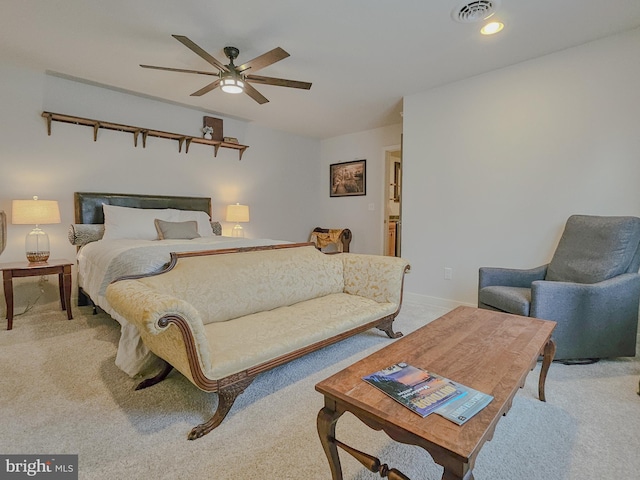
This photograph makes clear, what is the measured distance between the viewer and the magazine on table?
3.05 ft

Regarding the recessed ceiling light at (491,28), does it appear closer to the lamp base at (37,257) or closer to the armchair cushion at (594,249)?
the armchair cushion at (594,249)

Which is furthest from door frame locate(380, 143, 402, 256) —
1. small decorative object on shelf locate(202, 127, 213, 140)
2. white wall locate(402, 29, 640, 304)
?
small decorative object on shelf locate(202, 127, 213, 140)

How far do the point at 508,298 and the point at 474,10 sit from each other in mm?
2003

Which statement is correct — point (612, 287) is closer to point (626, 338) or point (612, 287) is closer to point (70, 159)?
point (626, 338)

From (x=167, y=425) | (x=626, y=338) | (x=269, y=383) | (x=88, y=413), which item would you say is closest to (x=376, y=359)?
(x=269, y=383)

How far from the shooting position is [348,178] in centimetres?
546

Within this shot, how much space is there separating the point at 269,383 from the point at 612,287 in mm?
2319

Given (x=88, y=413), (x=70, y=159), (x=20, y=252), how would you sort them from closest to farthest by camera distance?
1. (x=88, y=413)
2. (x=20, y=252)
3. (x=70, y=159)

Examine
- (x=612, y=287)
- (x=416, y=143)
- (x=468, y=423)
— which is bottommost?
(x=468, y=423)

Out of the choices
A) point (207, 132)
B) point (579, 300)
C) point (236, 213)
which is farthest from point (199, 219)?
point (579, 300)

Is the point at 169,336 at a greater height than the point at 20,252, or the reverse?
the point at 20,252

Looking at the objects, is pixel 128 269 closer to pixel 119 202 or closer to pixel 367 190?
pixel 119 202

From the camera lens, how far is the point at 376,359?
1264 millimetres

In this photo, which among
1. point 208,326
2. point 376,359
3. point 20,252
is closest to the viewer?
point 376,359
